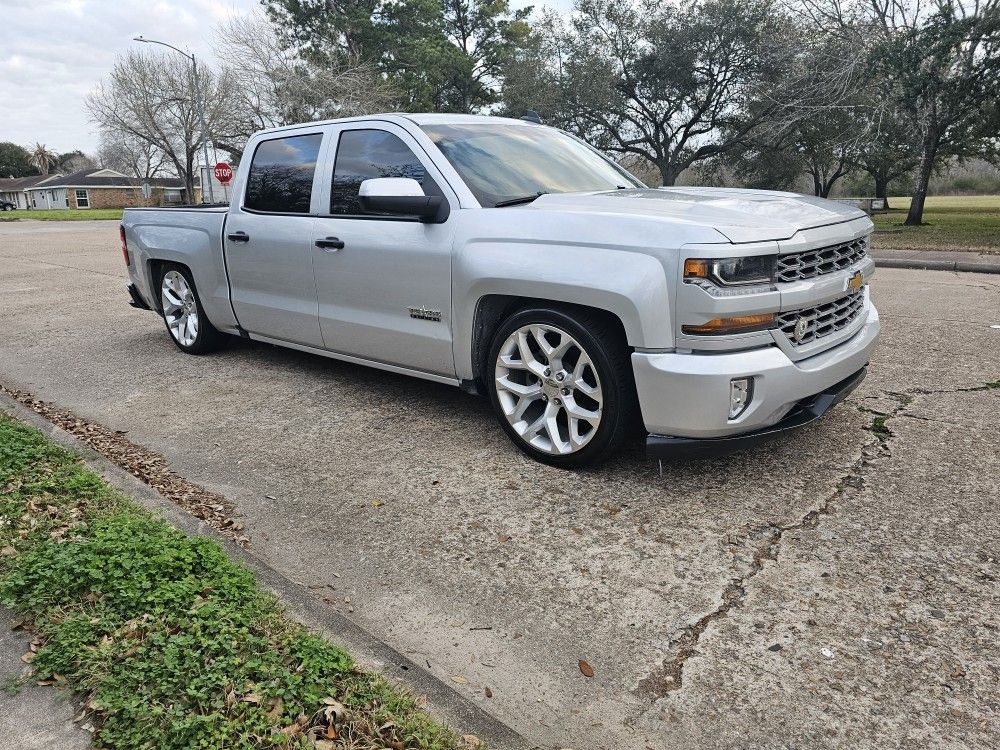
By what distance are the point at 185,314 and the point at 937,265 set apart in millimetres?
11789

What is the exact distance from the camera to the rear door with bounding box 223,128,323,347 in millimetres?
4938

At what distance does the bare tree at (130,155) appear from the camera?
6431 centimetres

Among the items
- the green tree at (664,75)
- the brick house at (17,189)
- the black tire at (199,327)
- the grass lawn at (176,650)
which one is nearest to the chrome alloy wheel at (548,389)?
the grass lawn at (176,650)

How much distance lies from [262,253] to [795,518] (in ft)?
12.4

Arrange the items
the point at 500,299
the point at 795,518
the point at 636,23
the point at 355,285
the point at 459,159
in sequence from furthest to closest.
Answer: the point at 636,23
the point at 355,285
the point at 459,159
the point at 500,299
the point at 795,518

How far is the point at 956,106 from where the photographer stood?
20.2m

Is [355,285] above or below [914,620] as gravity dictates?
above

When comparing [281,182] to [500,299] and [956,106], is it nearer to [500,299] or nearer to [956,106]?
[500,299]

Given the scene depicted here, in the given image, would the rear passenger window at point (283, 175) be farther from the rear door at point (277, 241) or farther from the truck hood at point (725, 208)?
the truck hood at point (725, 208)

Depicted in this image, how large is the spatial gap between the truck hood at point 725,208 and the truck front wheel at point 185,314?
3418mm

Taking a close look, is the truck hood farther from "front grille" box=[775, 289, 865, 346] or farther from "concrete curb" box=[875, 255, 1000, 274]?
"concrete curb" box=[875, 255, 1000, 274]

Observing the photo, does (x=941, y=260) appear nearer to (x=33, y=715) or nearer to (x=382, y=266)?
(x=382, y=266)

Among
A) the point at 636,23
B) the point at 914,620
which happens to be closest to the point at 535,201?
Result: the point at 914,620

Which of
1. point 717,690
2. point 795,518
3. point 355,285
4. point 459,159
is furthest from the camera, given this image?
point 355,285
